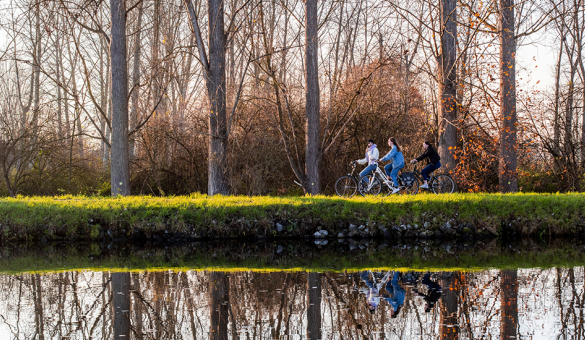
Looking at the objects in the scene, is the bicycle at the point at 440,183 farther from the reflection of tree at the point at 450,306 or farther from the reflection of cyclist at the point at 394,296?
the reflection of cyclist at the point at 394,296

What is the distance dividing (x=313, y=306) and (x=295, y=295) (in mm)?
612

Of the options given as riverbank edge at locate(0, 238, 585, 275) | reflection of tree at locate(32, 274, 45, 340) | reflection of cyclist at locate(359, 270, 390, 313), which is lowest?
riverbank edge at locate(0, 238, 585, 275)

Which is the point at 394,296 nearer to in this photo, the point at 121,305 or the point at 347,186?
the point at 121,305

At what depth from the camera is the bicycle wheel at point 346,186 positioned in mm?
14906

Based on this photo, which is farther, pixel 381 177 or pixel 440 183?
pixel 440 183

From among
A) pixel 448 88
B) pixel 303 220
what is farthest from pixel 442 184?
pixel 303 220

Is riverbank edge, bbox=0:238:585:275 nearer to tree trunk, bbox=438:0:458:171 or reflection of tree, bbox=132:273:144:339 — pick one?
reflection of tree, bbox=132:273:144:339

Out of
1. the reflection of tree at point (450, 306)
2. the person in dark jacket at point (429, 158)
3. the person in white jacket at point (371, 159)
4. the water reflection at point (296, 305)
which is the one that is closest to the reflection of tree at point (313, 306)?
the water reflection at point (296, 305)

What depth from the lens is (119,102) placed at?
51.9ft

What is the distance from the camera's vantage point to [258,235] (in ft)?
39.8

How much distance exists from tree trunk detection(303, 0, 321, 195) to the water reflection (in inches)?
359

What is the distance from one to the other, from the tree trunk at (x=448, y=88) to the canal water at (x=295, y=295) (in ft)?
20.2

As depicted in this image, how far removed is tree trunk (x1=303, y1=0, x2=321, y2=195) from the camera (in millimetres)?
16266

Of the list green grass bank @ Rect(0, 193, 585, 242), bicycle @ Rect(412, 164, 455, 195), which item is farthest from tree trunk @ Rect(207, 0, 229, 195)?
bicycle @ Rect(412, 164, 455, 195)
